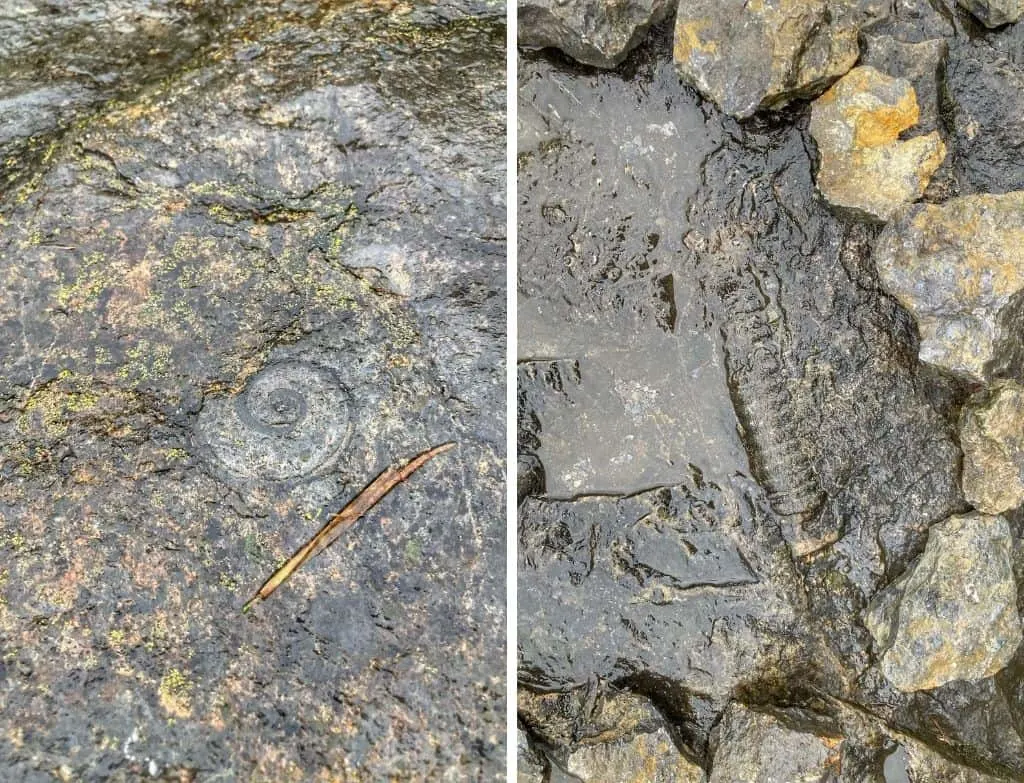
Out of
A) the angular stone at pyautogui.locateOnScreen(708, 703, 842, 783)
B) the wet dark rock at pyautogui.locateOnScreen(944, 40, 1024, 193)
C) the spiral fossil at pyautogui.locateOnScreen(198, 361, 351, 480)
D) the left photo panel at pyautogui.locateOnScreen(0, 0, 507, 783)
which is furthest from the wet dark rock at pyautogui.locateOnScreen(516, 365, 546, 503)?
the wet dark rock at pyautogui.locateOnScreen(944, 40, 1024, 193)

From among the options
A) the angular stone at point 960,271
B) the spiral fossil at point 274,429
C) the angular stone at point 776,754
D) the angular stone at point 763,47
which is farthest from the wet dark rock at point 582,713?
the angular stone at point 763,47

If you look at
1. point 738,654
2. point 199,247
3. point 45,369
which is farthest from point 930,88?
point 45,369

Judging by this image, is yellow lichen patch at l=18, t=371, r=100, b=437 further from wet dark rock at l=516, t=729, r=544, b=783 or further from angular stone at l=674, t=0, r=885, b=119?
angular stone at l=674, t=0, r=885, b=119

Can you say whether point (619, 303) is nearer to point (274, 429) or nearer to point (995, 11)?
point (274, 429)

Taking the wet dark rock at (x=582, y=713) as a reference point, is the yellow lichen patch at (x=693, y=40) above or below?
above

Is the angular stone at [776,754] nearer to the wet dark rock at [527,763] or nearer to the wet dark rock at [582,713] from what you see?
the wet dark rock at [582,713]

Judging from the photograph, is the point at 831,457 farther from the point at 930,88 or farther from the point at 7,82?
the point at 7,82

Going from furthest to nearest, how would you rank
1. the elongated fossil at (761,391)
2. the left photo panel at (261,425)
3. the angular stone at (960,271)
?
the elongated fossil at (761,391), the angular stone at (960,271), the left photo panel at (261,425)
